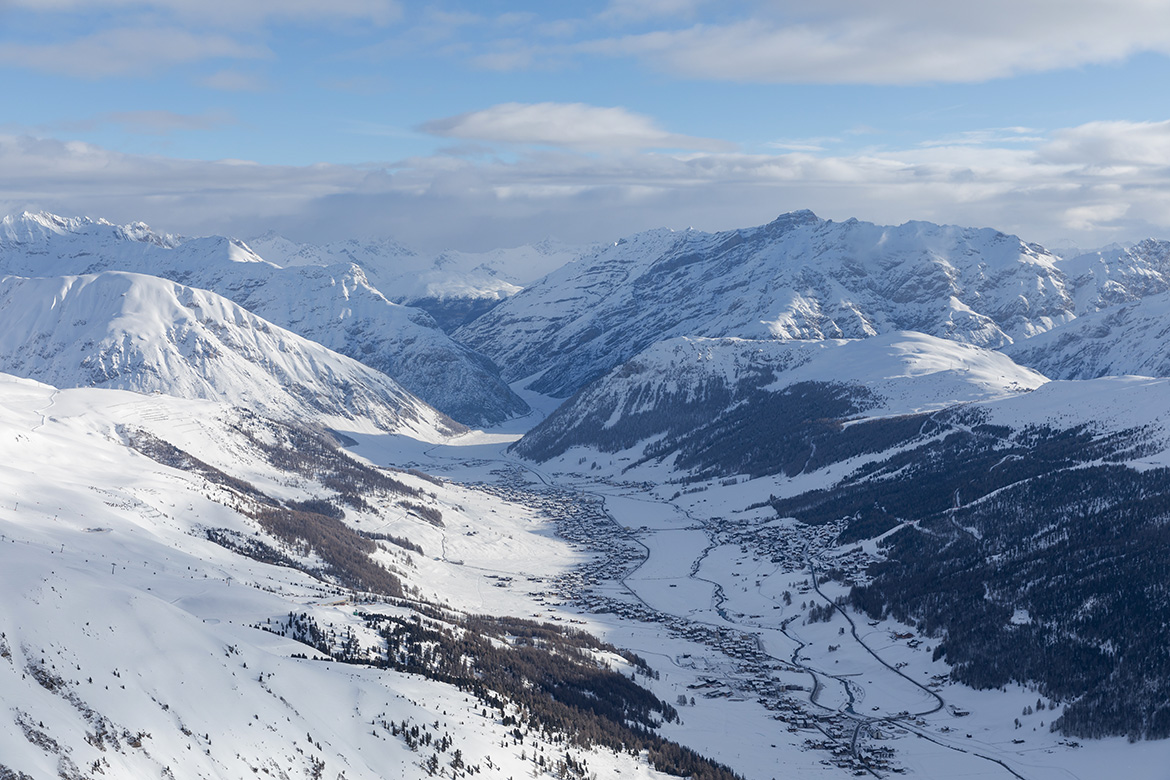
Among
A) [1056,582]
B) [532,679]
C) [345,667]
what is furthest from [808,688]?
[345,667]

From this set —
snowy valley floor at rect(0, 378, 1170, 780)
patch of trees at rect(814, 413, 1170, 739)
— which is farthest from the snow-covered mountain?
patch of trees at rect(814, 413, 1170, 739)

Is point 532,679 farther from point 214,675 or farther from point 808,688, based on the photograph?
point 214,675

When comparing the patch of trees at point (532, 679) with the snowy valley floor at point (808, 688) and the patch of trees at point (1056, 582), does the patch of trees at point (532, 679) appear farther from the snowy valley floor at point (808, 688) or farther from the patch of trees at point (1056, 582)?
the patch of trees at point (1056, 582)

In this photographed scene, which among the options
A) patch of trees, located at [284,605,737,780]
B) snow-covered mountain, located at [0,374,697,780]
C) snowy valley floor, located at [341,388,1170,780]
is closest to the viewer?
snow-covered mountain, located at [0,374,697,780]

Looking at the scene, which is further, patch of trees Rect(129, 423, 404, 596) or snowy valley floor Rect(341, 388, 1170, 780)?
patch of trees Rect(129, 423, 404, 596)

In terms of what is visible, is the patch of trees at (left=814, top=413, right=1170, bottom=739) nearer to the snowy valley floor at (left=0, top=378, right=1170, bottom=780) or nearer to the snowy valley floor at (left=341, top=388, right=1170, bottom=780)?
the snowy valley floor at (left=341, top=388, right=1170, bottom=780)

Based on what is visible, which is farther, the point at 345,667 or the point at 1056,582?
the point at 1056,582

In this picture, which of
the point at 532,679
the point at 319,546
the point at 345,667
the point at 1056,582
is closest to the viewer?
the point at 345,667

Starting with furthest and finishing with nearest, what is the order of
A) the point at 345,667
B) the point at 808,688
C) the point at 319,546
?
the point at 319,546
the point at 808,688
the point at 345,667

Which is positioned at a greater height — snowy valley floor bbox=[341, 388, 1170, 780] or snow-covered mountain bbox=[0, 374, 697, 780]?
snow-covered mountain bbox=[0, 374, 697, 780]

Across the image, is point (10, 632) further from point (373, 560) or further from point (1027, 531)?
point (1027, 531)

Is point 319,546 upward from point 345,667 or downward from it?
downward
